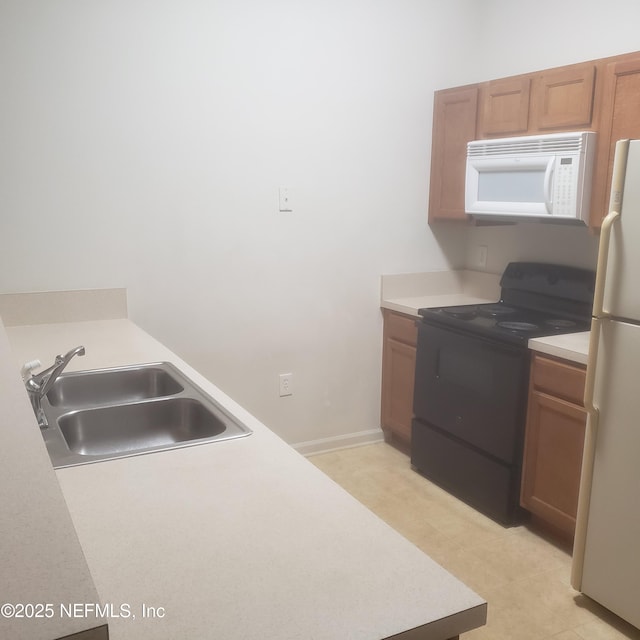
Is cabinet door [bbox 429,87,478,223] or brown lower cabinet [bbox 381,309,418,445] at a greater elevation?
cabinet door [bbox 429,87,478,223]

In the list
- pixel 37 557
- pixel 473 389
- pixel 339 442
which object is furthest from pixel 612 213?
pixel 339 442

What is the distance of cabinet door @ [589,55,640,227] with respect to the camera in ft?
7.72

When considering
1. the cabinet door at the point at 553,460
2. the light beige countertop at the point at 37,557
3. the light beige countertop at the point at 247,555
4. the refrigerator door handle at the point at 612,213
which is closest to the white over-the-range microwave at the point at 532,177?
the refrigerator door handle at the point at 612,213

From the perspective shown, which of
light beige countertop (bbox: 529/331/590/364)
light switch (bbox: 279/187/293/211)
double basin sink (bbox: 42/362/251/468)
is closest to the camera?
double basin sink (bbox: 42/362/251/468)

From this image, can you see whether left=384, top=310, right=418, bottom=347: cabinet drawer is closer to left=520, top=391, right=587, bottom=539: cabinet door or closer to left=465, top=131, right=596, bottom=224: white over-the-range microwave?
left=465, top=131, right=596, bottom=224: white over-the-range microwave

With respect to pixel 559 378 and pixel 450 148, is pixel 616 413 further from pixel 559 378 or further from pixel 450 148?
pixel 450 148

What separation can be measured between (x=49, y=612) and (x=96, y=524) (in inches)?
21.2

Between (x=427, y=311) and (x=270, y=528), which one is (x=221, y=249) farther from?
(x=270, y=528)

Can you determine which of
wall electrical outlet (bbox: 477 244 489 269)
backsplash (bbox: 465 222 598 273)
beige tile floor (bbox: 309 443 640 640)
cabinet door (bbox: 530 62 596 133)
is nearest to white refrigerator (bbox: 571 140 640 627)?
beige tile floor (bbox: 309 443 640 640)

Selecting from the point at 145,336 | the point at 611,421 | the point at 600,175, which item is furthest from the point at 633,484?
the point at 145,336

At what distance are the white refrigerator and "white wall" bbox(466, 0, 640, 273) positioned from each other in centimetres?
104

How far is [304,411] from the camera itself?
3396 mm

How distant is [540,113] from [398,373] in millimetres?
1449

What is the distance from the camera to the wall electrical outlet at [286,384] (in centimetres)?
330
